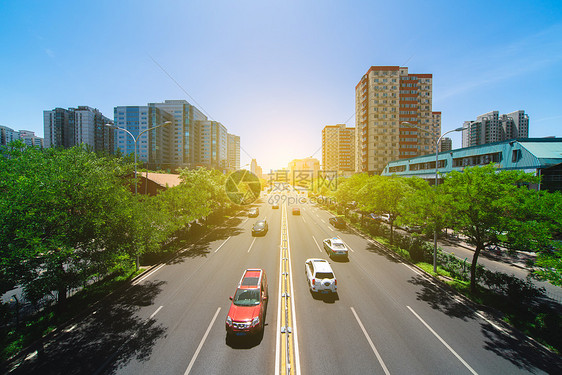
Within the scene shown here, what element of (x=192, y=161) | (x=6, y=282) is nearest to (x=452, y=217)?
(x=6, y=282)

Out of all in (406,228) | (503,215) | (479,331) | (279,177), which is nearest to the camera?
(479,331)

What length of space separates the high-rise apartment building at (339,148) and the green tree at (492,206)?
422 feet

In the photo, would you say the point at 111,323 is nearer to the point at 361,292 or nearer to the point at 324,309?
the point at 324,309

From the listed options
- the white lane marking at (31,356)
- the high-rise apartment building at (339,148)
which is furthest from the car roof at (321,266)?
the high-rise apartment building at (339,148)

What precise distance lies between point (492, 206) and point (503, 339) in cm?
662

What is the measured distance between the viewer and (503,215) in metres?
12.5

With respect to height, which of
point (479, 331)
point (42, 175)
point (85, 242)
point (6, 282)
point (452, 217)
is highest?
point (42, 175)

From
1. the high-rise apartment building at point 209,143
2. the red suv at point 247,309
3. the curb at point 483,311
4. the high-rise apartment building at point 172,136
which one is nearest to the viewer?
the red suv at point 247,309

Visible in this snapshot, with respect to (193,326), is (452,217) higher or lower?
higher

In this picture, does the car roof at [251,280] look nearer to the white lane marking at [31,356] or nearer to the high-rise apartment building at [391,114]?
the white lane marking at [31,356]

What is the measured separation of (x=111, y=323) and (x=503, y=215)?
22286 millimetres

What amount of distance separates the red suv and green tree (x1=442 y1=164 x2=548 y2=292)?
1279cm

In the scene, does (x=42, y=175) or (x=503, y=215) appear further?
(x=503, y=215)

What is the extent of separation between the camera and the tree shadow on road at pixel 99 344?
8.66 metres
